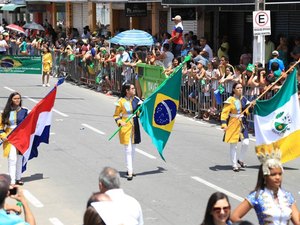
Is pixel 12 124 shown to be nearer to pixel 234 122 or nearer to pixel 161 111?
pixel 161 111

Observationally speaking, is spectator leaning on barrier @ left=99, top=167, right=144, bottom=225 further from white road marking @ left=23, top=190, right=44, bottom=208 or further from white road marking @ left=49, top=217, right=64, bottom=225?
white road marking @ left=23, top=190, right=44, bottom=208

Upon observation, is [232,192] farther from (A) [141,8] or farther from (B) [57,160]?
(A) [141,8]

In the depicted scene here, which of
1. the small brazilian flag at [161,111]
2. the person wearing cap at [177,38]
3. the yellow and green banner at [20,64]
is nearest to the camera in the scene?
the small brazilian flag at [161,111]

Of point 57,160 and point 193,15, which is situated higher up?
point 193,15

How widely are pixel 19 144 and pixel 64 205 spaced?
6.04 feet

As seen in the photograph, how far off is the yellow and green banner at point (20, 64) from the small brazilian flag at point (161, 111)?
14.3m

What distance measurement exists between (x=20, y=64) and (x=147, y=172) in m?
14.3

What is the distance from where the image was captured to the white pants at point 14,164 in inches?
522

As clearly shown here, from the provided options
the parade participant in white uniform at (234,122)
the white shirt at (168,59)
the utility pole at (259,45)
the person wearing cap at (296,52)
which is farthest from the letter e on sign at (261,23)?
the white shirt at (168,59)

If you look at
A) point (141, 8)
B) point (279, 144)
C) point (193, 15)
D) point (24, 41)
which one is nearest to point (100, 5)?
point (24, 41)

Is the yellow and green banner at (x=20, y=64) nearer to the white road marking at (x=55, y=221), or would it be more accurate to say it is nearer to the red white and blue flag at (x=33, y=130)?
the red white and blue flag at (x=33, y=130)

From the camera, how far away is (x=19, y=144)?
13.3 metres

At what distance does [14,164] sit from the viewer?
13.3 m

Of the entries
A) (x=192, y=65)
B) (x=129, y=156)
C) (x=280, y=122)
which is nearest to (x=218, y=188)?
(x=280, y=122)
